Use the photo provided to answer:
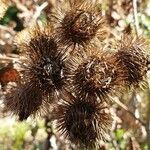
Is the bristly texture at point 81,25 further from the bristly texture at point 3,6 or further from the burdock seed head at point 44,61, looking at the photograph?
the bristly texture at point 3,6

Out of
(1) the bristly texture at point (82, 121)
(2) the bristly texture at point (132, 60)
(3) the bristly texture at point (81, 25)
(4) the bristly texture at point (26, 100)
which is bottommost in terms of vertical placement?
(1) the bristly texture at point (82, 121)

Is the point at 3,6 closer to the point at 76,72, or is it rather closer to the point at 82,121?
the point at 76,72

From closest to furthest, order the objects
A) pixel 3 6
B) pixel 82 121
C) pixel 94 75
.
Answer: pixel 94 75
pixel 82 121
pixel 3 6

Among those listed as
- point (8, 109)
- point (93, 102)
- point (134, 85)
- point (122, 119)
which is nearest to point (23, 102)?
point (8, 109)

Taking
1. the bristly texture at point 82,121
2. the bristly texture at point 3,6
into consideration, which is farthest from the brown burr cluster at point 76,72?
the bristly texture at point 3,6

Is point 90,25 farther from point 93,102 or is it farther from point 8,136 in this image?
point 8,136

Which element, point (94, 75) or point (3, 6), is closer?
point (94, 75)

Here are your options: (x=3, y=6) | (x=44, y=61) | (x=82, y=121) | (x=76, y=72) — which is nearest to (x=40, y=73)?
(x=44, y=61)
